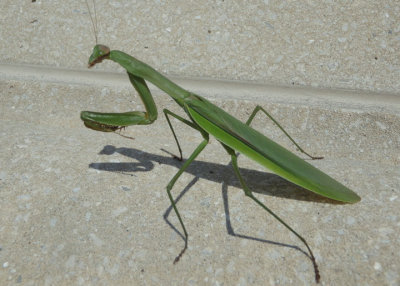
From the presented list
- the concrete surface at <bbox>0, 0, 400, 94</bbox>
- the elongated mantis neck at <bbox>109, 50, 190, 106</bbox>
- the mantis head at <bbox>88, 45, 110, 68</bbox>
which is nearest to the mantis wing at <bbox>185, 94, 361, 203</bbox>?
the elongated mantis neck at <bbox>109, 50, 190, 106</bbox>

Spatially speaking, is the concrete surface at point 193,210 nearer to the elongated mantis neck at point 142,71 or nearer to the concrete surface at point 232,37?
the concrete surface at point 232,37

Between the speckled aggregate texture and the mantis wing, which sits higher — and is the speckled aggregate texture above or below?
below

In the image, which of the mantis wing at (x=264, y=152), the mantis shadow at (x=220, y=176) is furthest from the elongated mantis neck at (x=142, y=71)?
the mantis shadow at (x=220, y=176)

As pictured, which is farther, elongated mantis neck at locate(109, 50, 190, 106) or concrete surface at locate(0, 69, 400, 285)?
elongated mantis neck at locate(109, 50, 190, 106)

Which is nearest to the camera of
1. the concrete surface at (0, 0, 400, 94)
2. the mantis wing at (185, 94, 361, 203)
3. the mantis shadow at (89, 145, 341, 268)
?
the mantis wing at (185, 94, 361, 203)

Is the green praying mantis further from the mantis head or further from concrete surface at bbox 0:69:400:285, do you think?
concrete surface at bbox 0:69:400:285

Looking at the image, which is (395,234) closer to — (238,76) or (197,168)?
(197,168)

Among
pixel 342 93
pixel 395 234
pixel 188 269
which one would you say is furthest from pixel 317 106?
pixel 188 269
